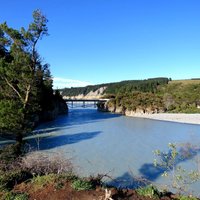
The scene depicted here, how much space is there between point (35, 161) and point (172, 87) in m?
152

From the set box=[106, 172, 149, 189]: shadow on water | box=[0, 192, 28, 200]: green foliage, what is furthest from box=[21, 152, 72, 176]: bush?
box=[106, 172, 149, 189]: shadow on water

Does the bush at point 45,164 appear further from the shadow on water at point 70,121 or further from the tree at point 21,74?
the shadow on water at point 70,121

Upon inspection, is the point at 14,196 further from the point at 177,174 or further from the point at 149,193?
the point at 177,174

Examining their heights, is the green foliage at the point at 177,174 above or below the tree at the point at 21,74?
below

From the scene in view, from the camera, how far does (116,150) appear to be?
3369 centimetres

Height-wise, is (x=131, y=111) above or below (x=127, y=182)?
above

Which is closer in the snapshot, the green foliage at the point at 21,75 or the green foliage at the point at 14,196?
the green foliage at the point at 14,196

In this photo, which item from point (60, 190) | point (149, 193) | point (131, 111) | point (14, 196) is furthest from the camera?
point (131, 111)

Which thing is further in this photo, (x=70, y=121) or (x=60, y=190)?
(x=70, y=121)

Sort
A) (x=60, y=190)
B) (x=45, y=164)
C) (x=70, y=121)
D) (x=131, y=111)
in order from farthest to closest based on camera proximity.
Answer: (x=131, y=111)
(x=70, y=121)
(x=45, y=164)
(x=60, y=190)

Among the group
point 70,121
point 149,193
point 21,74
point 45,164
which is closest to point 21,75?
point 21,74

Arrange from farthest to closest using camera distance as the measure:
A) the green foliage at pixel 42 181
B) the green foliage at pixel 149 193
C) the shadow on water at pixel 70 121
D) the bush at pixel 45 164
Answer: the shadow on water at pixel 70 121
the bush at pixel 45 164
the green foliage at pixel 42 181
the green foliage at pixel 149 193

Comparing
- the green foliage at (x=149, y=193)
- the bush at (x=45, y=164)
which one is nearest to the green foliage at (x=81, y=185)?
the green foliage at (x=149, y=193)

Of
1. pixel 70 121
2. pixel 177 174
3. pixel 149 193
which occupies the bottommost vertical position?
pixel 70 121
